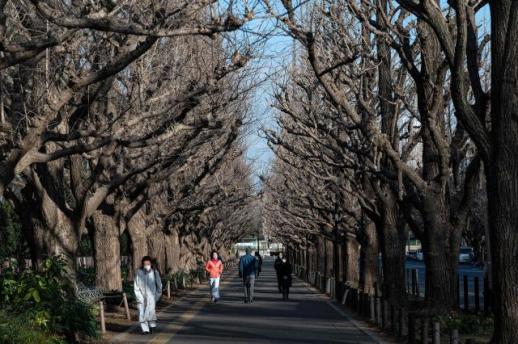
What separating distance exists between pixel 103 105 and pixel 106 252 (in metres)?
5.01

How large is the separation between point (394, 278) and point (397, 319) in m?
5.94

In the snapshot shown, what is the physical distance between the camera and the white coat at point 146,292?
1984cm

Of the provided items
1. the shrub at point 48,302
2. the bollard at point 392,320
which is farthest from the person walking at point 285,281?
the shrub at point 48,302

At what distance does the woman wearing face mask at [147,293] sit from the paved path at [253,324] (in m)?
0.31

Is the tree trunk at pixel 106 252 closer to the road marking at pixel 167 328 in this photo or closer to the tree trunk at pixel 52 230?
the road marking at pixel 167 328

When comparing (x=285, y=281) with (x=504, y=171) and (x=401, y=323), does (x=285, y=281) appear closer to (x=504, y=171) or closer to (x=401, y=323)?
(x=401, y=323)

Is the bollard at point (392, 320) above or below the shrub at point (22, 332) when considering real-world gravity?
below

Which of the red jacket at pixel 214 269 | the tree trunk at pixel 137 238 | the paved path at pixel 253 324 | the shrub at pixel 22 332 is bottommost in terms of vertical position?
the paved path at pixel 253 324

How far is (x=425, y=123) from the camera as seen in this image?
18.5 meters

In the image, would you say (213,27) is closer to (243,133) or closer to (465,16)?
(465,16)

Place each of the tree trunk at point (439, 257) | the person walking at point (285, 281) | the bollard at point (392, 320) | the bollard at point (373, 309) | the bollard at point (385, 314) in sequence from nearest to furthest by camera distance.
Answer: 1. the bollard at point (392, 320)
2. the tree trunk at point (439, 257)
3. the bollard at point (385, 314)
4. the bollard at point (373, 309)
5. the person walking at point (285, 281)

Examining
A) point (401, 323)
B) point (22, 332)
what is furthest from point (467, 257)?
point (22, 332)

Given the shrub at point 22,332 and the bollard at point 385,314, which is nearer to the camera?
the shrub at point 22,332

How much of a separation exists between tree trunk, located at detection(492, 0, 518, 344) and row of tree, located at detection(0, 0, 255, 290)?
3142mm
